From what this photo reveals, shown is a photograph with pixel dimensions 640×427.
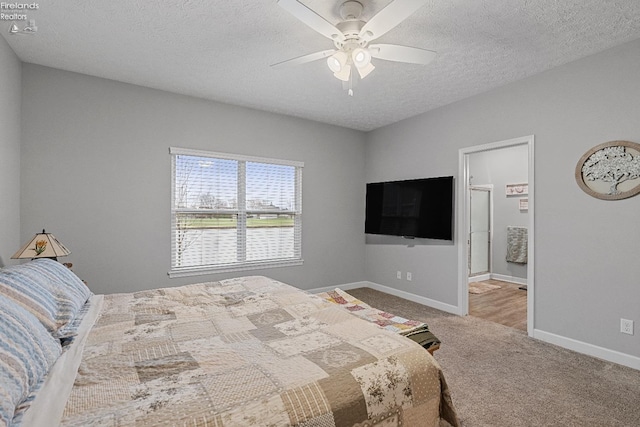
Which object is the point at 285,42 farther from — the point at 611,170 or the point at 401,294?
the point at 401,294

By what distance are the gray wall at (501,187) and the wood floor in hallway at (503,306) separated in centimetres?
68

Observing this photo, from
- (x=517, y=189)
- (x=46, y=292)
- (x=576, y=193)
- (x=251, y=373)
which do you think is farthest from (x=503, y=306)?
(x=46, y=292)

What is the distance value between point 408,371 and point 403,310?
115 inches

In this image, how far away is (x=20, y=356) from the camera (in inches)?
43.4

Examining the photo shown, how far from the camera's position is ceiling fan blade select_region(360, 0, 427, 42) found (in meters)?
1.66

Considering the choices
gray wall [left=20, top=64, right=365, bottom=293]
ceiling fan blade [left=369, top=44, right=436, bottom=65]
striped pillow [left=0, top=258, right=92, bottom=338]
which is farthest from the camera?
gray wall [left=20, top=64, right=365, bottom=293]

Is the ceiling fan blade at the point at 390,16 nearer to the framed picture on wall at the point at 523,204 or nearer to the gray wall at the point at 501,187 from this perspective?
the gray wall at the point at 501,187

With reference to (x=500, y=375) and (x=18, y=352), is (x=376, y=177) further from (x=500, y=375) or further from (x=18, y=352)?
(x=18, y=352)

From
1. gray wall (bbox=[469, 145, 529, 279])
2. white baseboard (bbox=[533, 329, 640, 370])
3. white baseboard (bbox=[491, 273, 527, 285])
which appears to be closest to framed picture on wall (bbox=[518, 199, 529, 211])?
gray wall (bbox=[469, 145, 529, 279])

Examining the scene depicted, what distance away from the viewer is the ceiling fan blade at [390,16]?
1.66m

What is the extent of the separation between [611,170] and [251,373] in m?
3.35

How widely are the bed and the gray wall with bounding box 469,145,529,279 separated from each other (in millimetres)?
5420

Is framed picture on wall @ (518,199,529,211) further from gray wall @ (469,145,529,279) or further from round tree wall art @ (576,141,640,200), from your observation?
round tree wall art @ (576,141,640,200)

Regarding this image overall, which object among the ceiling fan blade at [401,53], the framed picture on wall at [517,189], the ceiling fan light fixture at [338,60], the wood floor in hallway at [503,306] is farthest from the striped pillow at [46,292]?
the framed picture on wall at [517,189]
